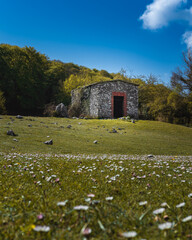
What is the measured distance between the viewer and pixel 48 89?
132ft

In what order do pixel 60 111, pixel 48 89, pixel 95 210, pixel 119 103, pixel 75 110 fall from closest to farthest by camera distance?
pixel 95 210 < pixel 60 111 < pixel 75 110 < pixel 119 103 < pixel 48 89

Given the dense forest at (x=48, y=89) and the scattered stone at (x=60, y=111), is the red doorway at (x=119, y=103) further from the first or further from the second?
the scattered stone at (x=60, y=111)

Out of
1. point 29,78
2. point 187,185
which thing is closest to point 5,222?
point 187,185

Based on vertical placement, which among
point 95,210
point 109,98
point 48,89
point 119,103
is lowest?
point 95,210

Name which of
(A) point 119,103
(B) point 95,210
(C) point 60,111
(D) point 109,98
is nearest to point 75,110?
(C) point 60,111

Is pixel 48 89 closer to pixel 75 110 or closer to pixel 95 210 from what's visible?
pixel 75 110

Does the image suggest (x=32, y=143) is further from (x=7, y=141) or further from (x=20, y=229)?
(x=20, y=229)

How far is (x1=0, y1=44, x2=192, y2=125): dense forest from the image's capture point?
A: 28141 millimetres

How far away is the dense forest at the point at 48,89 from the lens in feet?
92.3

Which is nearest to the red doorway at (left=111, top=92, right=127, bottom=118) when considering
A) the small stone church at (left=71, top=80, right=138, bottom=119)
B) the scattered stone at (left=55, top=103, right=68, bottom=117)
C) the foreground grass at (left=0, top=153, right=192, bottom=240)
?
the small stone church at (left=71, top=80, right=138, bottom=119)

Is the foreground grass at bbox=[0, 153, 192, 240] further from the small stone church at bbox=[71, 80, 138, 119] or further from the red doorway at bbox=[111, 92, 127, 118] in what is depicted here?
the red doorway at bbox=[111, 92, 127, 118]

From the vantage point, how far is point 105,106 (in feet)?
89.7

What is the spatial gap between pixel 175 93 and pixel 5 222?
29996 millimetres

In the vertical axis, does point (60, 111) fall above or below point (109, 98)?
below
